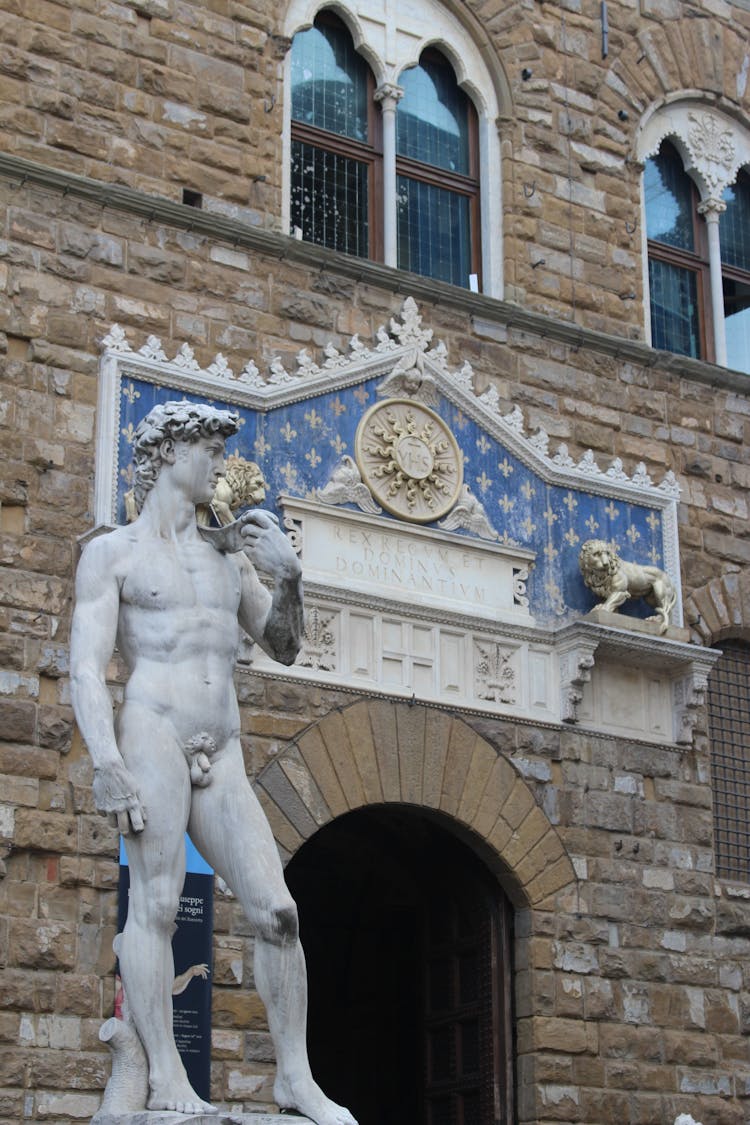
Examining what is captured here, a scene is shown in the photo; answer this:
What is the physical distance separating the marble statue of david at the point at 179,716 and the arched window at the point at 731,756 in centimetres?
703

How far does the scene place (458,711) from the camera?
47.4ft

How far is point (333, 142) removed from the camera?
15688mm

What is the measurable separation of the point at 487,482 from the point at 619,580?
46.7 inches

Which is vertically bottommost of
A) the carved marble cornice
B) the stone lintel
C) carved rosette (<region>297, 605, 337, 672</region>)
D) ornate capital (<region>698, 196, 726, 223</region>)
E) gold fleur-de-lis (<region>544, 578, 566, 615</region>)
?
carved rosette (<region>297, 605, 337, 672</region>)

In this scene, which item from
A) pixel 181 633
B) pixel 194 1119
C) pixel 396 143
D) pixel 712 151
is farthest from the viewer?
pixel 712 151

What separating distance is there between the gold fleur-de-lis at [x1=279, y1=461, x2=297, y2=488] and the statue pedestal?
6357 mm

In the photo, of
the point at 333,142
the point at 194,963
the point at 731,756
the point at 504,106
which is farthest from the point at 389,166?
the point at 194,963

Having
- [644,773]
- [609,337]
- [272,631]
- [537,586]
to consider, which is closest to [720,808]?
[644,773]

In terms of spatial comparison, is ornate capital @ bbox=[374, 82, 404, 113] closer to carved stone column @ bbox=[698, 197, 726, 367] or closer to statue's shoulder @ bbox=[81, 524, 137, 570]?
carved stone column @ bbox=[698, 197, 726, 367]

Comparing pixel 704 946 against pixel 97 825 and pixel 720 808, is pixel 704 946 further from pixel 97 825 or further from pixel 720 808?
pixel 97 825

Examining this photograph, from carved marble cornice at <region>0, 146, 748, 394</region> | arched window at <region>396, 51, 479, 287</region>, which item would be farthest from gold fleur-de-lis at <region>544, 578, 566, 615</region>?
arched window at <region>396, 51, 479, 287</region>

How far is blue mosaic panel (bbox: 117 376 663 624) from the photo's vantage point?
14023 millimetres

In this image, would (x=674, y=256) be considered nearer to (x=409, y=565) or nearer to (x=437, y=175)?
(x=437, y=175)

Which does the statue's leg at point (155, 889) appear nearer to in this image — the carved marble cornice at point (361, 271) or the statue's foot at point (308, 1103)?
the statue's foot at point (308, 1103)
